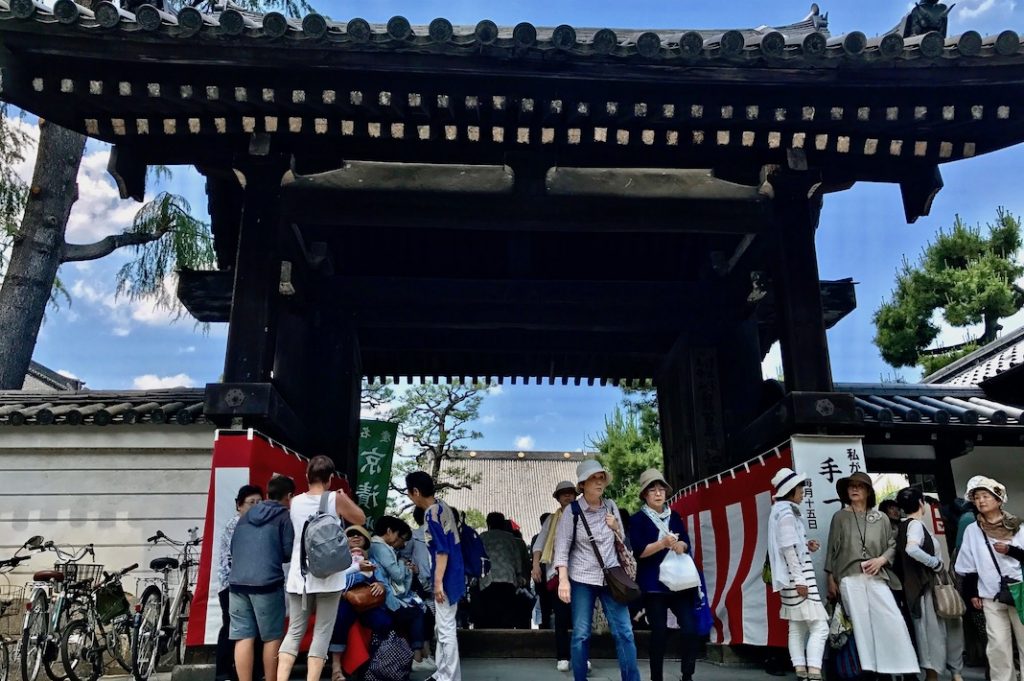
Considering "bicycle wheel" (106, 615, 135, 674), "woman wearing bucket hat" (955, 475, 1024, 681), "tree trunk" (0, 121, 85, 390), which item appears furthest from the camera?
"tree trunk" (0, 121, 85, 390)

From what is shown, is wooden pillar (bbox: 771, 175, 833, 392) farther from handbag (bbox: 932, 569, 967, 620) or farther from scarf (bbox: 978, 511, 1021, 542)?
handbag (bbox: 932, 569, 967, 620)

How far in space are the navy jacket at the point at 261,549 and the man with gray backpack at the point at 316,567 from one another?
0.10 metres

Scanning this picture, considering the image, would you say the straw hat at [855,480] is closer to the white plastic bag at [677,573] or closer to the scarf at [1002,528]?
the scarf at [1002,528]

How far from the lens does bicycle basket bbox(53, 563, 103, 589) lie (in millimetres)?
6695

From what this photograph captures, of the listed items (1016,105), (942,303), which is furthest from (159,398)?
(942,303)

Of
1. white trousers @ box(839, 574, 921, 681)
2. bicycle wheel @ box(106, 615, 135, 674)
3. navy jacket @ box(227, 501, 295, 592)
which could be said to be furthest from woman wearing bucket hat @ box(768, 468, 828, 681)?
bicycle wheel @ box(106, 615, 135, 674)

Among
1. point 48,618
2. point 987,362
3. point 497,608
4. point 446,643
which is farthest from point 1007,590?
point 987,362

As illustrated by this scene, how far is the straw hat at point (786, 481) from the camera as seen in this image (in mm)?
6043

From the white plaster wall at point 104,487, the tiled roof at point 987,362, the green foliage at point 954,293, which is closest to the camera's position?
the white plaster wall at point 104,487

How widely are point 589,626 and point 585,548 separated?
56 centimetres

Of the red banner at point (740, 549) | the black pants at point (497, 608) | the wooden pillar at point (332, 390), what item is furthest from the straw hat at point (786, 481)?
the wooden pillar at point (332, 390)

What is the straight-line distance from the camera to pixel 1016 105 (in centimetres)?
645

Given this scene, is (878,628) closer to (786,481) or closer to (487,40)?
(786,481)

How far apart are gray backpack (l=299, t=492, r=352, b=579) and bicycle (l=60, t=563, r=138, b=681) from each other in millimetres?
2794
